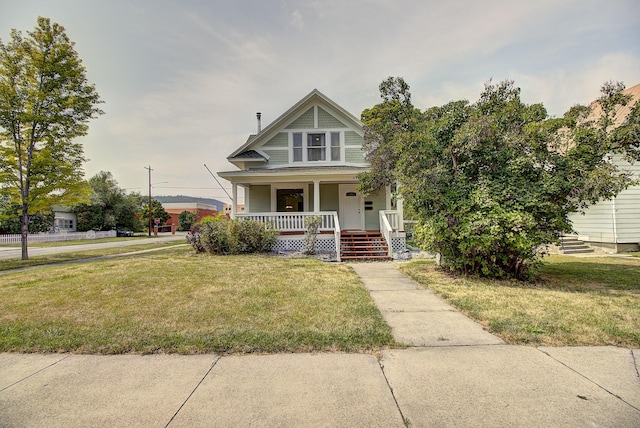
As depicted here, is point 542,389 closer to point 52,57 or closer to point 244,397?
point 244,397

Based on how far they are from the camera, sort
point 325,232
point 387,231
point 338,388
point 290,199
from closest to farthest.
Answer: point 338,388, point 387,231, point 325,232, point 290,199

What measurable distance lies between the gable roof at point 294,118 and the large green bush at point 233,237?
453cm

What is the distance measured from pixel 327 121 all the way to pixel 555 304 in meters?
12.8

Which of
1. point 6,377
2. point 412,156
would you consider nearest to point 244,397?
point 6,377

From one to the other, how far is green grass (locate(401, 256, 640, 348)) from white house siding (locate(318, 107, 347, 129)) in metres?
9.51

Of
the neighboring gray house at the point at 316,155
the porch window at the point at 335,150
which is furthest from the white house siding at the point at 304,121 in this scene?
the porch window at the point at 335,150

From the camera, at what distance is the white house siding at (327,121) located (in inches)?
602

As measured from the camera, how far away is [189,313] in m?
4.61

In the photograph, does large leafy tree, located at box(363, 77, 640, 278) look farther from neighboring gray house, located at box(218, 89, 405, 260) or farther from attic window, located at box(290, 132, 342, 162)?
attic window, located at box(290, 132, 342, 162)

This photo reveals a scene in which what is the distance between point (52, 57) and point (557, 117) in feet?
62.8

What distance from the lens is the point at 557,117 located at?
6570 millimetres

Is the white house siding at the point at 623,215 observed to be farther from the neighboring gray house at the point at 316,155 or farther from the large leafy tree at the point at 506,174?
the neighboring gray house at the point at 316,155

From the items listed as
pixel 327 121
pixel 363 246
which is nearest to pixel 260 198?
pixel 327 121

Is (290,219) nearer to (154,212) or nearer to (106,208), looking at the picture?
(106,208)
